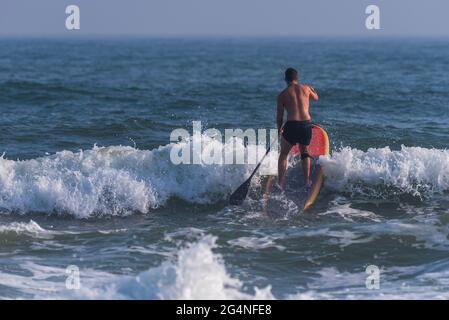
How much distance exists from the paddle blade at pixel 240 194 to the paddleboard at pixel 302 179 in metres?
0.33

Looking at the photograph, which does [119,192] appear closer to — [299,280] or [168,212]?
[168,212]

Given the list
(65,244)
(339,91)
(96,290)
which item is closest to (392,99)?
(339,91)

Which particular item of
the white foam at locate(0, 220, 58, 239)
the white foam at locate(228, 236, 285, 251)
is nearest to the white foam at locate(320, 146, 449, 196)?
the white foam at locate(228, 236, 285, 251)

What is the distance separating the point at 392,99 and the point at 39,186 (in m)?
12.1

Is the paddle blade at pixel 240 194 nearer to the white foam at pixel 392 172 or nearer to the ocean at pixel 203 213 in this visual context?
the ocean at pixel 203 213

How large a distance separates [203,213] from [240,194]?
567 millimetres

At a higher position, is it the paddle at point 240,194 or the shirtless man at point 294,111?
the shirtless man at point 294,111

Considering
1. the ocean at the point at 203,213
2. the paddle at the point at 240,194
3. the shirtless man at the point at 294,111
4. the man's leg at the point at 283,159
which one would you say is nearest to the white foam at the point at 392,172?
the ocean at the point at 203,213

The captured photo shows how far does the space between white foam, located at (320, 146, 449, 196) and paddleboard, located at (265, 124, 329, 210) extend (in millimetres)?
261

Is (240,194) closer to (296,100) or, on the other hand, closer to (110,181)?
(296,100)

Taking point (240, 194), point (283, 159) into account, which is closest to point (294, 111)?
point (283, 159)

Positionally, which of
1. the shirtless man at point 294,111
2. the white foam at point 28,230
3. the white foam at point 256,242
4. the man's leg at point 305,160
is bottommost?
the white foam at point 256,242

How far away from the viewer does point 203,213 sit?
10008mm

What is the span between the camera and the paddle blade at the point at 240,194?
389 inches
